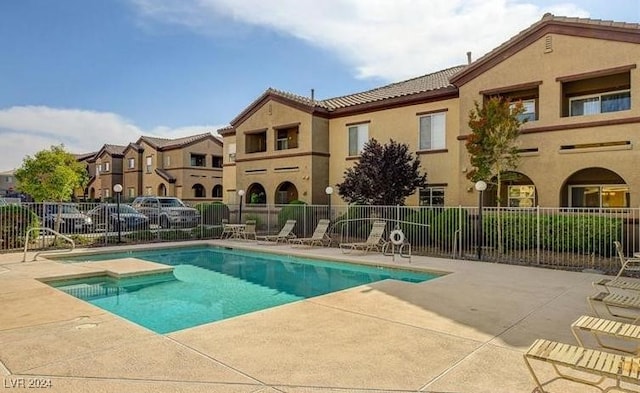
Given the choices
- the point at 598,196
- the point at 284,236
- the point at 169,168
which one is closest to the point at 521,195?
the point at 598,196

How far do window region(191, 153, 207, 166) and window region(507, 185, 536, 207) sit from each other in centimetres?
2834

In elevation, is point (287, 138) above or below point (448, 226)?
above

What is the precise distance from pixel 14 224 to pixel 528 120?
20.5 meters

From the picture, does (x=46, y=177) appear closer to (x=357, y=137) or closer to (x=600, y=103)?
(x=357, y=137)

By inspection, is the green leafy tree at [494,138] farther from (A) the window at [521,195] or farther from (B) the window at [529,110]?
(A) the window at [521,195]

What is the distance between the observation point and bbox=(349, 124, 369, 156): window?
22.4 metres

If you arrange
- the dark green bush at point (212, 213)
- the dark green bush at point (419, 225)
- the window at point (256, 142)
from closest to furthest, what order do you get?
the dark green bush at point (419, 225) → the dark green bush at point (212, 213) → the window at point (256, 142)

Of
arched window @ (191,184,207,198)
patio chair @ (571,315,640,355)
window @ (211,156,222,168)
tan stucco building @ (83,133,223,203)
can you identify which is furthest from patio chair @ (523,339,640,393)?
window @ (211,156,222,168)

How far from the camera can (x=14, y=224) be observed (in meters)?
15.9

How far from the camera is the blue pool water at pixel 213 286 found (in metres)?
8.53

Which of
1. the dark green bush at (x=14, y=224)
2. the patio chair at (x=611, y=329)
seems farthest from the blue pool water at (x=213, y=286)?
the patio chair at (x=611, y=329)

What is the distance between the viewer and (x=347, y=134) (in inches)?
910

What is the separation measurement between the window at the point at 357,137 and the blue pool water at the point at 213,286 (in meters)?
8.93

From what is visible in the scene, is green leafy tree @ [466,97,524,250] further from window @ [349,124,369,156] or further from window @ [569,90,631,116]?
window @ [349,124,369,156]
